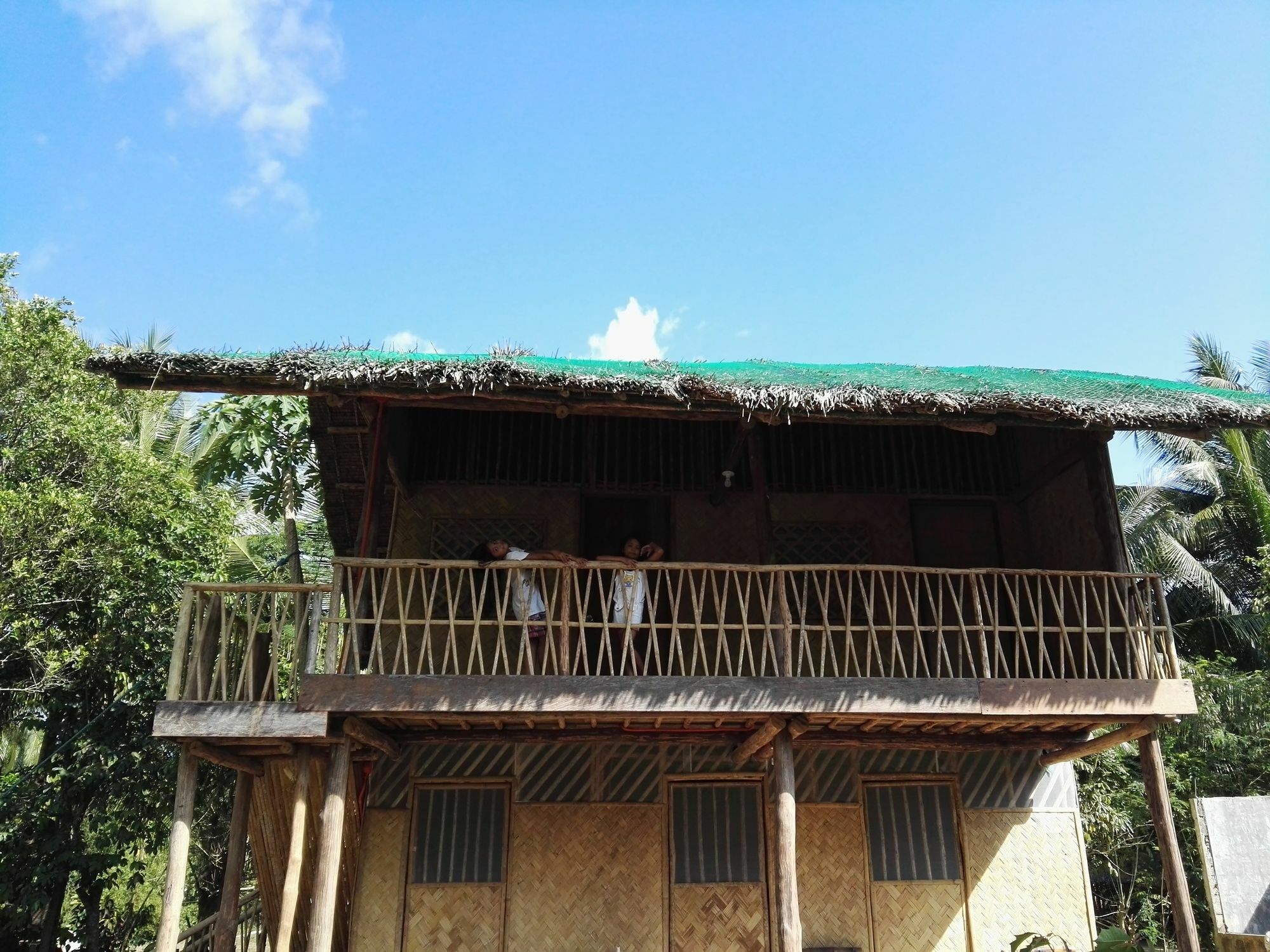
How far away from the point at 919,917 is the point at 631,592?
388 centimetres

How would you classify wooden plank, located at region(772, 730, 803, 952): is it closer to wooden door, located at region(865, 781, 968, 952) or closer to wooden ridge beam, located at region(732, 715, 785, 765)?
wooden ridge beam, located at region(732, 715, 785, 765)

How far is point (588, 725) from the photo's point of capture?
24.6 feet

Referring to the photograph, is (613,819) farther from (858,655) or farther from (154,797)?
(154,797)

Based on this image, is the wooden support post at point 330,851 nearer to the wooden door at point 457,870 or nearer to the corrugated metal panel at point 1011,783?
the wooden door at point 457,870

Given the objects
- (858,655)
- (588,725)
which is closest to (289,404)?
(588,725)

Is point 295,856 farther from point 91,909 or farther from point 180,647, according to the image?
point 91,909

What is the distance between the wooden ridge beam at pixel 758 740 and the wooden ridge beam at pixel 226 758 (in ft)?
12.1

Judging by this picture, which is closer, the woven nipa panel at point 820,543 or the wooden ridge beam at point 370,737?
the wooden ridge beam at point 370,737

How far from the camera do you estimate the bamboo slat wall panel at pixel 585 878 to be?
7.65m

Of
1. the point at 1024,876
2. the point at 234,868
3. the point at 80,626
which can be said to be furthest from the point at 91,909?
the point at 1024,876

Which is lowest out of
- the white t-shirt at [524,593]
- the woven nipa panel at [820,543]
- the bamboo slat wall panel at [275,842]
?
the bamboo slat wall panel at [275,842]

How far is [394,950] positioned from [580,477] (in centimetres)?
408

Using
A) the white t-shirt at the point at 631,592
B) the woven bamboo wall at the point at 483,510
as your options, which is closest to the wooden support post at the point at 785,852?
the white t-shirt at the point at 631,592

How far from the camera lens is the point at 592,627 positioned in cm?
666
